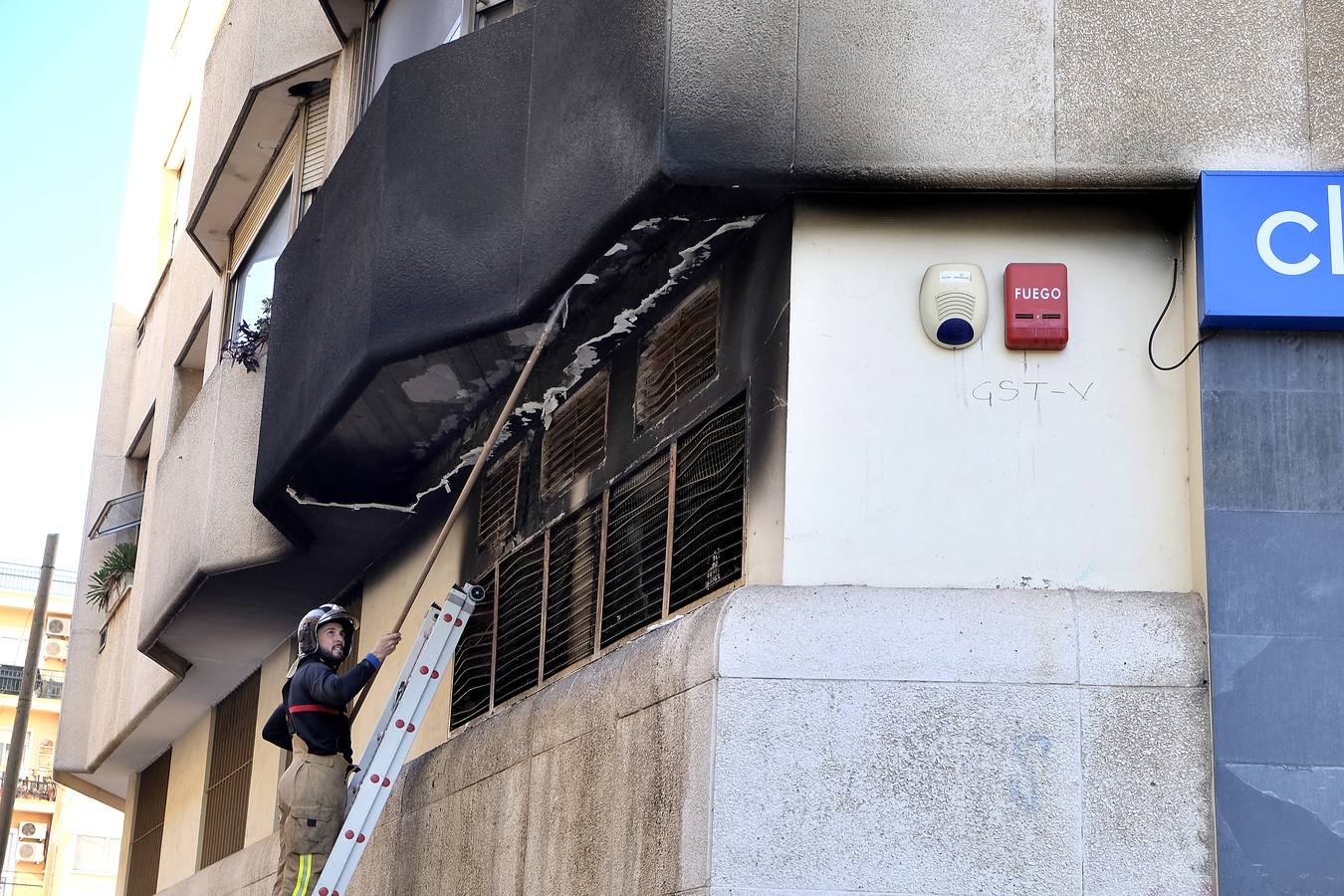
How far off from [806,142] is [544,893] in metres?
3.39

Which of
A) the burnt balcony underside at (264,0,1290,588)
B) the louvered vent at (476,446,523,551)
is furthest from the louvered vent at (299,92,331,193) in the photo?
the louvered vent at (476,446,523,551)

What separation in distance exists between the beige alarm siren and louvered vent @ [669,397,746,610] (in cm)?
92

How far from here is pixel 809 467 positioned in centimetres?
653

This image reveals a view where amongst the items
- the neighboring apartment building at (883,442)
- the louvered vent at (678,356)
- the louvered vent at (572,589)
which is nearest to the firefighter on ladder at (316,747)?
the neighboring apartment building at (883,442)

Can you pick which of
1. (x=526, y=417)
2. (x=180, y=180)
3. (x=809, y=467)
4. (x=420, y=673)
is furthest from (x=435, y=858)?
(x=180, y=180)

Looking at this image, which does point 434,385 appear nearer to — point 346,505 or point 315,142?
point 346,505

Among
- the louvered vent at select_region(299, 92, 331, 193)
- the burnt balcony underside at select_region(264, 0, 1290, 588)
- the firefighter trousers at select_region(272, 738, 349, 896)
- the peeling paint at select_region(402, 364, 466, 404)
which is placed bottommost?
the firefighter trousers at select_region(272, 738, 349, 896)

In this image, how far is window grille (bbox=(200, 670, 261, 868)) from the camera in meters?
14.9

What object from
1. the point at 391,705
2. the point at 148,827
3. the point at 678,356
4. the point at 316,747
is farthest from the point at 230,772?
the point at 678,356

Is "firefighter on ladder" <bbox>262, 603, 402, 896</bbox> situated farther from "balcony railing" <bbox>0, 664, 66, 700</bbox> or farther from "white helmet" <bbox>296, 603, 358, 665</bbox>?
"balcony railing" <bbox>0, 664, 66, 700</bbox>

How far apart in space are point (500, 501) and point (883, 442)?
4125mm

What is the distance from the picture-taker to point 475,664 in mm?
10242

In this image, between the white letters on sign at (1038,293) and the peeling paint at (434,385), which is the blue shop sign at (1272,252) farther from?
the peeling paint at (434,385)

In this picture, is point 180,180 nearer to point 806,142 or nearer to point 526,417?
point 526,417
